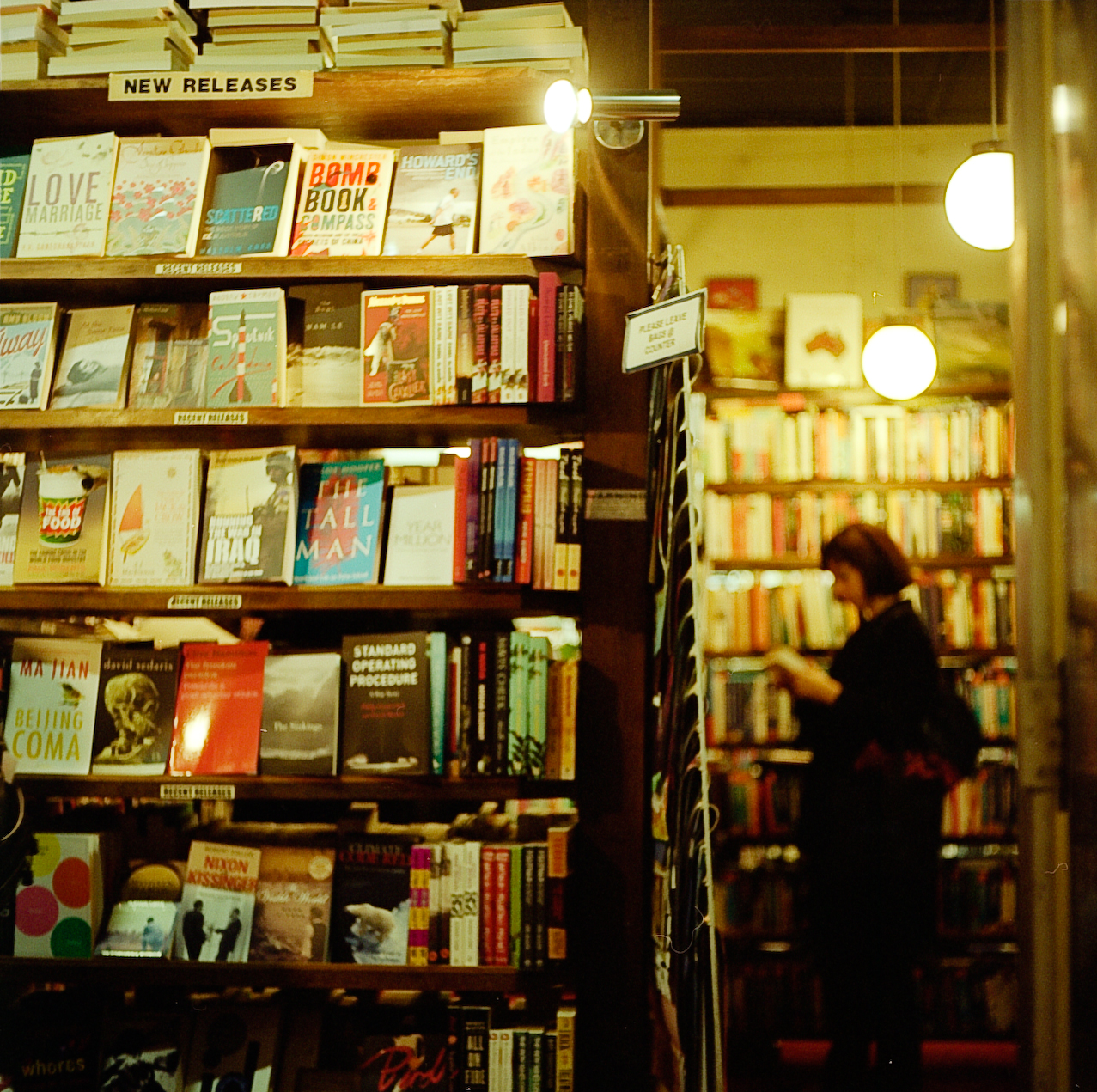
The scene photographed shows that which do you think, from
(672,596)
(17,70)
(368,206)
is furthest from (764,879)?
(17,70)

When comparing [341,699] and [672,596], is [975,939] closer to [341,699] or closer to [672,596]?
[672,596]

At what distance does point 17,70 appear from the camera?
92.0 inches

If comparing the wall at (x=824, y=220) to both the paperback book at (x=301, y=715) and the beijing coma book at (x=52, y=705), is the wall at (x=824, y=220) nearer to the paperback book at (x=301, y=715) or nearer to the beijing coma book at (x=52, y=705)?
the paperback book at (x=301, y=715)

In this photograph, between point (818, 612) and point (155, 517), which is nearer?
point (155, 517)

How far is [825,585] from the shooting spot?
3906 millimetres

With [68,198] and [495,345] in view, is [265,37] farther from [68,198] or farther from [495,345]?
[495,345]

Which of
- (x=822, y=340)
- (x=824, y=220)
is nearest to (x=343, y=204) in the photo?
(x=822, y=340)

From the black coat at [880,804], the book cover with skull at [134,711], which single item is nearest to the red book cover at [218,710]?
the book cover with skull at [134,711]

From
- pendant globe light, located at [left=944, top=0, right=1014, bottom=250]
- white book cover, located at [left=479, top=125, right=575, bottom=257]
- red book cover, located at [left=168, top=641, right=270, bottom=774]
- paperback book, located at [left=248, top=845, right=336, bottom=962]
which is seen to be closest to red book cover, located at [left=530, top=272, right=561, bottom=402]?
white book cover, located at [left=479, top=125, right=575, bottom=257]

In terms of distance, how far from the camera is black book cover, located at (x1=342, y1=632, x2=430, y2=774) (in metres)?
2.14

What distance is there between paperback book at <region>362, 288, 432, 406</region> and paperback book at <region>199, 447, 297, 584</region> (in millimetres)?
264

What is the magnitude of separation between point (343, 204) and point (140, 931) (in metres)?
1.69

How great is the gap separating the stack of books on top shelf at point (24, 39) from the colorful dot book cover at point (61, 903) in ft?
5.78

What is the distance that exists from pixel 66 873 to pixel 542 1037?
1.10 m
